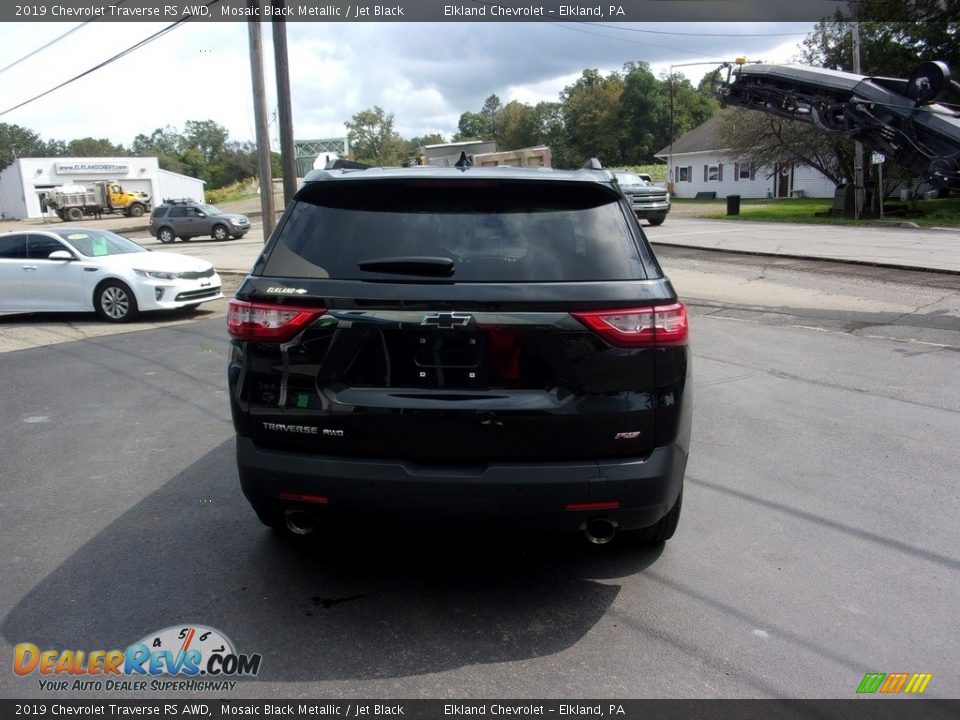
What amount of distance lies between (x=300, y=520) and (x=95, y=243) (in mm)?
10922

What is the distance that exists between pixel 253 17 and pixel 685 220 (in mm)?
22452

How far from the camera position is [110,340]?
1064 cm

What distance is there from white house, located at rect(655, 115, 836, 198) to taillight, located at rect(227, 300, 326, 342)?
1990 inches

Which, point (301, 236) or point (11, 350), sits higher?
point (301, 236)

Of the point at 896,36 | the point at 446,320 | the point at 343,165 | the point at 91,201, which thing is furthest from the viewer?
the point at 91,201

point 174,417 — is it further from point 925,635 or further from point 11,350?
point 925,635

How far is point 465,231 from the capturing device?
3318 millimetres

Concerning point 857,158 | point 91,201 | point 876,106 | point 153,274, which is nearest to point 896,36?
point 857,158

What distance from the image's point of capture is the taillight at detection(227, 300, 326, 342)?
3.17m

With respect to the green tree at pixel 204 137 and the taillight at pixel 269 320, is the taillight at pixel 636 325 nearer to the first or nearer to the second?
the taillight at pixel 269 320

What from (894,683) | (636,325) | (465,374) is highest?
(636,325)

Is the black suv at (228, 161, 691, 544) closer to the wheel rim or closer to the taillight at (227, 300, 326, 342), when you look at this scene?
the taillight at (227, 300, 326, 342)

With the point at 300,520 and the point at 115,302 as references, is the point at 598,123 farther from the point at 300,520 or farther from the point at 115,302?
the point at 300,520
